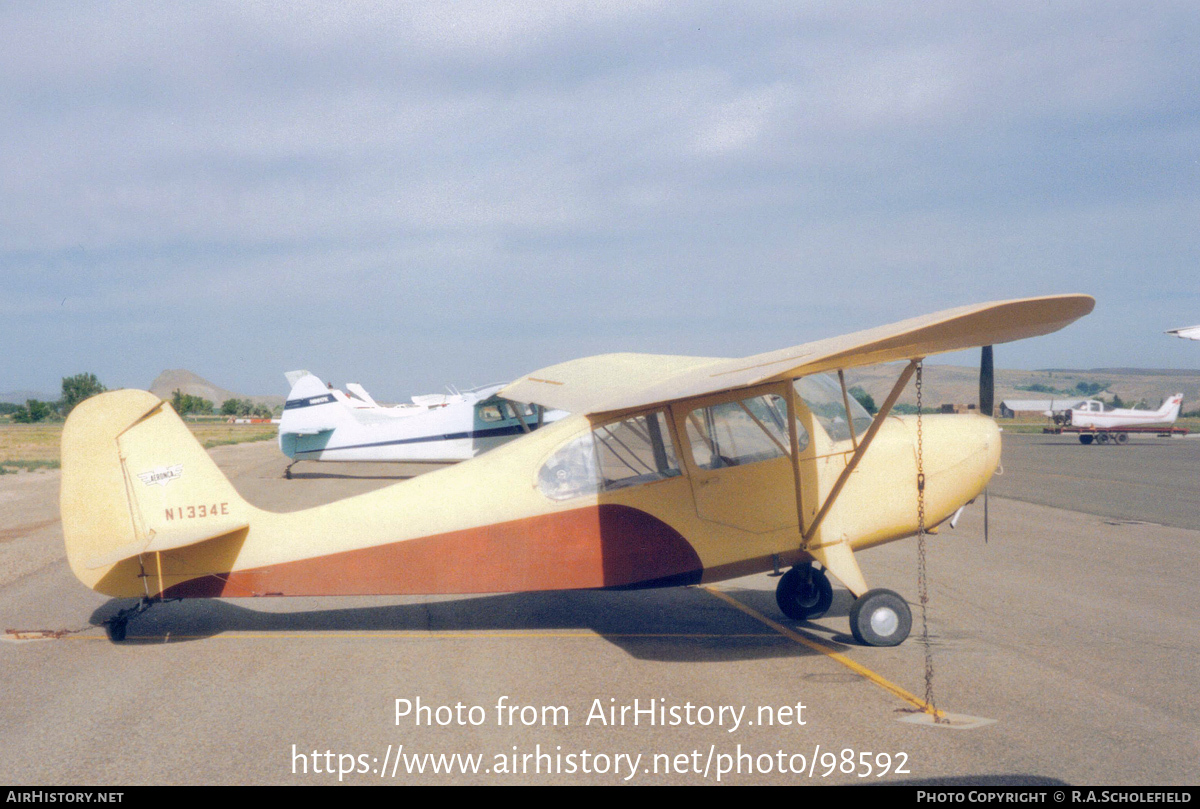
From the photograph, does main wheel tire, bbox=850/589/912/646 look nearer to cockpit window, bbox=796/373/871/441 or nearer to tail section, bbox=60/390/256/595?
cockpit window, bbox=796/373/871/441

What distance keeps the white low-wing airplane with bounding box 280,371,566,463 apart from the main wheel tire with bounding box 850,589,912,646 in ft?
43.3

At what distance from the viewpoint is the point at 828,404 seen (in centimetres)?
688

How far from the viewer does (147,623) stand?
23.3 feet

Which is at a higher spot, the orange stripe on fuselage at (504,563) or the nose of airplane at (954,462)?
the nose of airplane at (954,462)

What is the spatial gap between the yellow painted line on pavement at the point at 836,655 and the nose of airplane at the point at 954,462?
1533mm

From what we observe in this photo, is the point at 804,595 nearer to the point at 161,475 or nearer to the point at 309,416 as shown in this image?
the point at 161,475

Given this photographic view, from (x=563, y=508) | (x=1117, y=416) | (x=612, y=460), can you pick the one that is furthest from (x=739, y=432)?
(x=1117, y=416)

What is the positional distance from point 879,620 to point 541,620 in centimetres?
297

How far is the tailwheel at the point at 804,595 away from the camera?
7.46 meters

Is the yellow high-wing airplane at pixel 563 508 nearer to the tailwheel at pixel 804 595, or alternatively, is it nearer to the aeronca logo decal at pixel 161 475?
the aeronca logo decal at pixel 161 475

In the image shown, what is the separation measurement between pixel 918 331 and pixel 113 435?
5941 mm

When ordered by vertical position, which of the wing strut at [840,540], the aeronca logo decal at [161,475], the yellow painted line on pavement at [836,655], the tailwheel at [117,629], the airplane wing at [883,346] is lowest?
the yellow painted line on pavement at [836,655]

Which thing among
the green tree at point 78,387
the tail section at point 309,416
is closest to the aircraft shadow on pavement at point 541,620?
the tail section at point 309,416

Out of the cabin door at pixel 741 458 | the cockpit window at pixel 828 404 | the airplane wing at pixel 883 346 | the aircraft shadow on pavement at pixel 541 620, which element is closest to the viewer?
the airplane wing at pixel 883 346
